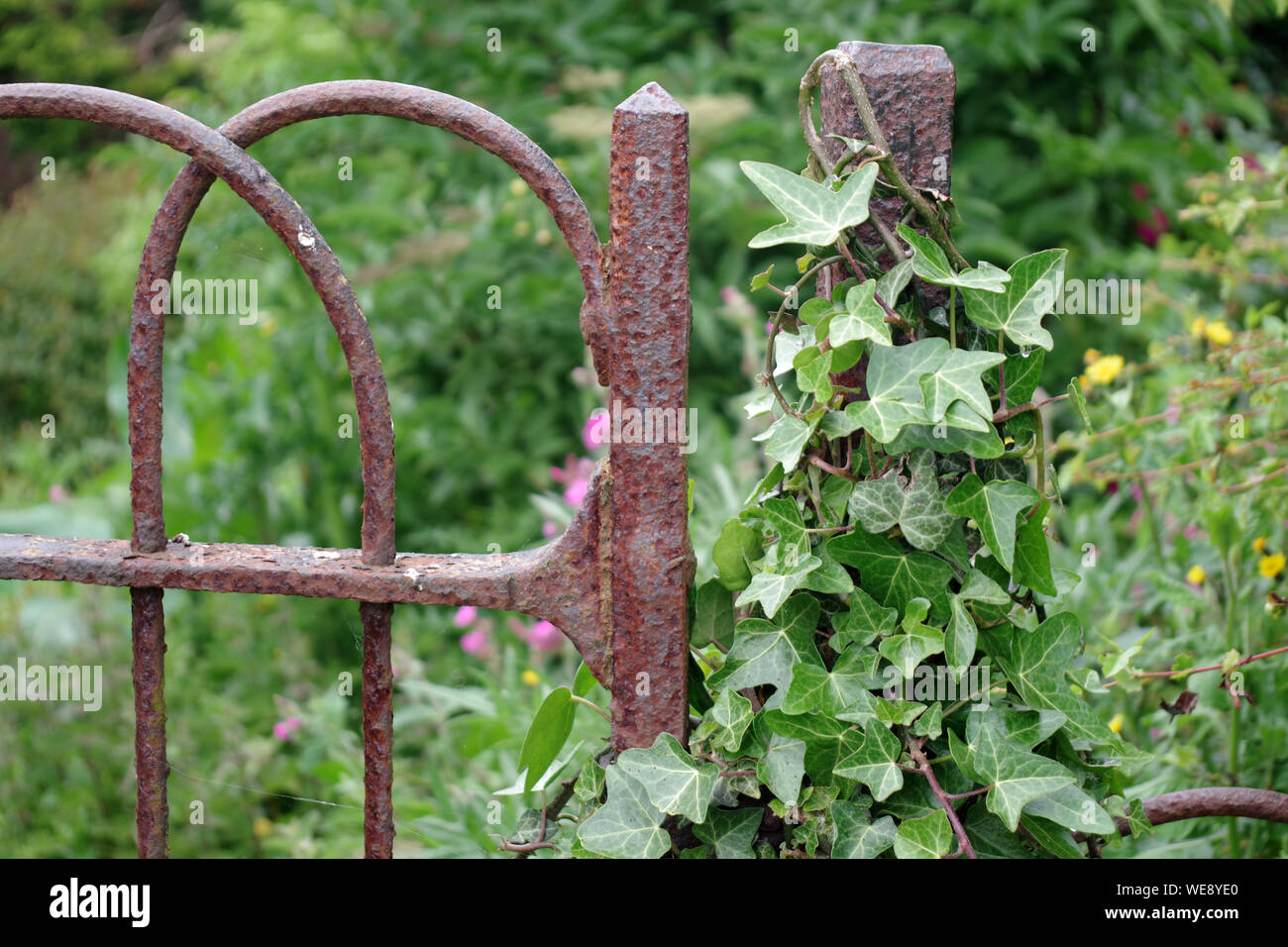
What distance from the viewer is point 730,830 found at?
0.94 m

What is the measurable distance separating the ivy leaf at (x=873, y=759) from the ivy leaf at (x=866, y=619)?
7cm

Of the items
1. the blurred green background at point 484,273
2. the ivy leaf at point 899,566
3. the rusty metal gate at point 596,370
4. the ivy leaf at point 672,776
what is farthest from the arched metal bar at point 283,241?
the blurred green background at point 484,273

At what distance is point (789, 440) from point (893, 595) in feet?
0.53

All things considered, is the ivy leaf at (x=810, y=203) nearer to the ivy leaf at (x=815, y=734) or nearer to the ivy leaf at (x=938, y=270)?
the ivy leaf at (x=938, y=270)

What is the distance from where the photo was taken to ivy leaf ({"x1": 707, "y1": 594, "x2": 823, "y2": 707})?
92 centimetres

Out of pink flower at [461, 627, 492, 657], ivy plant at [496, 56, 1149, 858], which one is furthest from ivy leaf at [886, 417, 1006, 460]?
pink flower at [461, 627, 492, 657]

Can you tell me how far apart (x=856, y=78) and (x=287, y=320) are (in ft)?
8.97

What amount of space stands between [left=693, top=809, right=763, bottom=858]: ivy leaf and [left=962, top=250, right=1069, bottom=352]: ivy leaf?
471mm

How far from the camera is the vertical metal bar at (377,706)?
950 millimetres

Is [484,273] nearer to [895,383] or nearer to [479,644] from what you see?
[479,644]

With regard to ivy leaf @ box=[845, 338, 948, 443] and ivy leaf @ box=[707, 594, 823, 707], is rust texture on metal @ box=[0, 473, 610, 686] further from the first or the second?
ivy leaf @ box=[845, 338, 948, 443]

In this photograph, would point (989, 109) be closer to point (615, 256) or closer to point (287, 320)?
point (287, 320)
